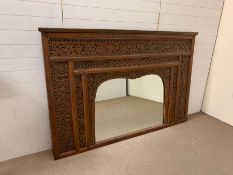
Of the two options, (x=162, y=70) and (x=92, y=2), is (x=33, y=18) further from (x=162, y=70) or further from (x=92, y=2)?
(x=162, y=70)

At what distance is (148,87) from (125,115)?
0.46 metres

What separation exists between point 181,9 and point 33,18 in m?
1.54

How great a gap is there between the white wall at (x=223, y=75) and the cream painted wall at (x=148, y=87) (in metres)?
0.81

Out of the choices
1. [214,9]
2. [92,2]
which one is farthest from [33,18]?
[214,9]

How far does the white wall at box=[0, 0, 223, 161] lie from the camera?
1.49 m

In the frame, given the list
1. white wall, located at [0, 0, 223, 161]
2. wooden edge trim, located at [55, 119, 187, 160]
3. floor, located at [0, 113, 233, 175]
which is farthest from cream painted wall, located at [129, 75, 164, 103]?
white wall, located at [0, 0, 223, 161]

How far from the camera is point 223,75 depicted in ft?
8.34

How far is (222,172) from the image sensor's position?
1634mm

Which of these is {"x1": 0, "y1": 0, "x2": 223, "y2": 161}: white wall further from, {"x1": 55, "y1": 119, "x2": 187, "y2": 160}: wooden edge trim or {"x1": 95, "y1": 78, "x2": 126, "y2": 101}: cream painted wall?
{"x1": 95, "y1": 78, "x2": 126, "y2": 101}: cream painted wall

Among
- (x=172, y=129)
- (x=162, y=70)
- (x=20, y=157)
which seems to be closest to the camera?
(x=20, y=157)

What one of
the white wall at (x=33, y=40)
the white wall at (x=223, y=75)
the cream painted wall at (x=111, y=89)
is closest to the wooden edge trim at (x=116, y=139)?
the white wall at (x=33, y=40)

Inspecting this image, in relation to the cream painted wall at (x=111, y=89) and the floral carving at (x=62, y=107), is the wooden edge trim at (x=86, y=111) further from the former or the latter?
the cream painted wall at (x=111, y=89)

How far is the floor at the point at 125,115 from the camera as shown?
216cm

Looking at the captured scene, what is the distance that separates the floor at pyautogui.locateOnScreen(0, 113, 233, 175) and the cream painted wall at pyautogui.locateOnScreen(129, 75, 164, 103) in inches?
20.4
